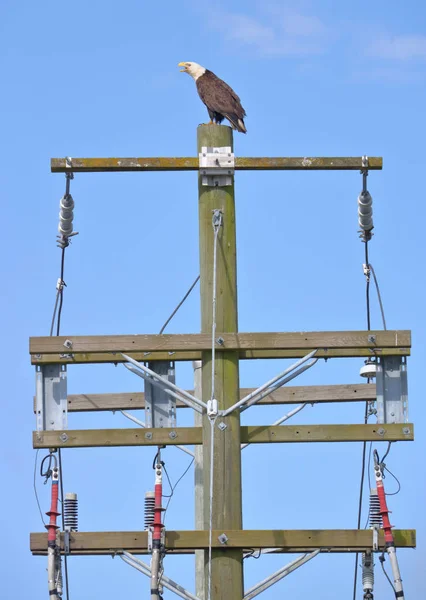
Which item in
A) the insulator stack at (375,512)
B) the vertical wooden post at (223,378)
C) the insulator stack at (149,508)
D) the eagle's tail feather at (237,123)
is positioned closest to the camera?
the vertical wooden post at (223,378)

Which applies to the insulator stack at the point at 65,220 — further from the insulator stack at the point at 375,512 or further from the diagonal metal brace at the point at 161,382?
the insulator stack at the point at 375,512

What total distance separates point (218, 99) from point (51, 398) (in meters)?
3.42

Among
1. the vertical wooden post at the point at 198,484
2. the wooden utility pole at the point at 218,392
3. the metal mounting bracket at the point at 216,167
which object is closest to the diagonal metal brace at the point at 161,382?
the wooden utility pole at the point at 218,392

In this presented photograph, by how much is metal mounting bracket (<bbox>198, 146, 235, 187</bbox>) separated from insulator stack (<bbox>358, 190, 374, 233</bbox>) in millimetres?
1757

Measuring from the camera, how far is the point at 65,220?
1144 centimetres

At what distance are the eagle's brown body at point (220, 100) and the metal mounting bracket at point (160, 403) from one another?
→ 2.30 metres

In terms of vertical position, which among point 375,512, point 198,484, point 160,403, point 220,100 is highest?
point 220,100

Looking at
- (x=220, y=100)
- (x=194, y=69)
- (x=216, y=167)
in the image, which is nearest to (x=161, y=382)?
(x=216, y=167)

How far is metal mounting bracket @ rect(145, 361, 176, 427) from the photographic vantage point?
10.1m

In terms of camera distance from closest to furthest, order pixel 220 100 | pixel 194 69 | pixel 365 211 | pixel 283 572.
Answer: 1. pixel 283 572
2. pixel 365 211
3. pixel 220 100
4. pixel 194 69

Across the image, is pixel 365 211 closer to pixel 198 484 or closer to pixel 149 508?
pixel 149 508

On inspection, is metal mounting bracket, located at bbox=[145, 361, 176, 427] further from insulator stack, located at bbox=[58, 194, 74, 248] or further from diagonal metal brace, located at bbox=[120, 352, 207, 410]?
insulator stack, located at bbox=[58, 194, 74, 248]

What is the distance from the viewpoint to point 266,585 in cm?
961

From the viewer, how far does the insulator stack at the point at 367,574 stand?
10156 mm
